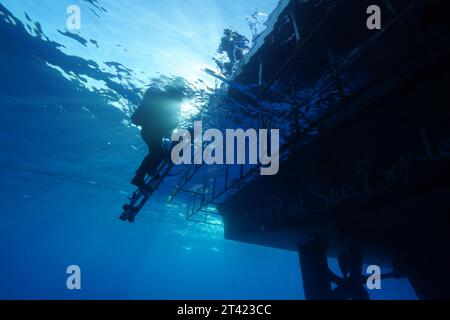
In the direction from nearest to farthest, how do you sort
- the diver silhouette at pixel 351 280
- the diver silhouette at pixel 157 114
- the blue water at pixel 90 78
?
the diver silhouette at pixel 157 114 → the diver silhouette at pixel 351 280 → the blue water at pixel 90 78

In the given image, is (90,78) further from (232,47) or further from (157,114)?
(157,114)

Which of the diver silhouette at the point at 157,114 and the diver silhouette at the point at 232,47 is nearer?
the diver silhouette at the point at 157,114

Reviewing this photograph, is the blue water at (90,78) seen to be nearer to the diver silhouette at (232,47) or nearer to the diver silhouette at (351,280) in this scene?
the diver silhouette at (232,47)

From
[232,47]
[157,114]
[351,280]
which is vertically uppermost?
[232,47]

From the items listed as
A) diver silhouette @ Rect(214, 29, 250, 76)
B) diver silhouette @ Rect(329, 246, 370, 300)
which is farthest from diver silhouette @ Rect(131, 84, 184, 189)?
diver silhouette @ Rect(329, 246, 370, 300)

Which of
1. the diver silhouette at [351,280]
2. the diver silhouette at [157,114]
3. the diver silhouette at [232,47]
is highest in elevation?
the diver silhouette at [232,47]

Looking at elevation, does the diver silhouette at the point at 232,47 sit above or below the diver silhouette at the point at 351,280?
above

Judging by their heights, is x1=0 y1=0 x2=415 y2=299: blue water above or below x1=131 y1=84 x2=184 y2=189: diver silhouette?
above

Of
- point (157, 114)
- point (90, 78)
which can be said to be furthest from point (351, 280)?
point (90, 78)

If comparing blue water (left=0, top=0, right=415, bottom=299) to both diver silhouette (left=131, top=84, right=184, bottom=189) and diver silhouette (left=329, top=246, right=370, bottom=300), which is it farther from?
diver silhouette (left=329, top=246, right=370, bottom=300)

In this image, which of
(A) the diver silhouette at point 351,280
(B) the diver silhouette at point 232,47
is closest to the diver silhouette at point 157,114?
(B) the diver silhouette at point 232,47

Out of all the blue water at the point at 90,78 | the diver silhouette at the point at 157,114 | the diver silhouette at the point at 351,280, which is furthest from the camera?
the blue water at the point at 90,78

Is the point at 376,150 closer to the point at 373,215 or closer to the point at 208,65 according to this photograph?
the point at 373,215
